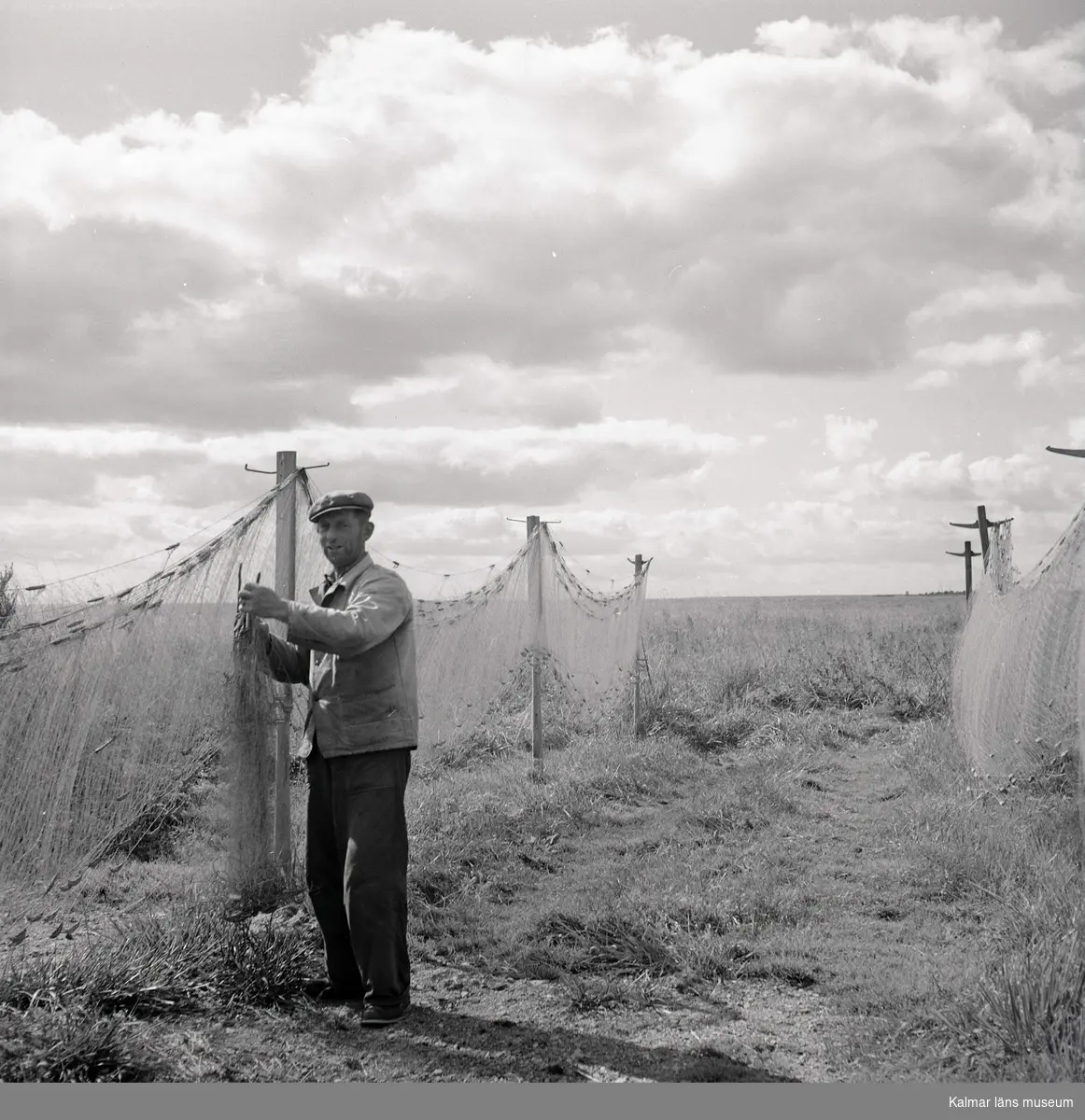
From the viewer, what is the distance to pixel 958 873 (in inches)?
220

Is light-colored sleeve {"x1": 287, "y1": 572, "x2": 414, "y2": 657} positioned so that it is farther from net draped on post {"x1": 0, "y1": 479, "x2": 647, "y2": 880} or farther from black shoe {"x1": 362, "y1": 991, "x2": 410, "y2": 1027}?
black shoe {"x1": 362, "y1": 991, "x2": 410, "y2": 1027}

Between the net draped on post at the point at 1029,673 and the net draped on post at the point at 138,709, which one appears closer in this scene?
the net draped on post at the point at 138,709

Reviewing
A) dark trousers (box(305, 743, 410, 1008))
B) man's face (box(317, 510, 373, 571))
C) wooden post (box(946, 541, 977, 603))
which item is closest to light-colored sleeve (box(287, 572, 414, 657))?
man's face (box(317, 510, 373, 571))

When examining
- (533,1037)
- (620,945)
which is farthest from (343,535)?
(620,945)

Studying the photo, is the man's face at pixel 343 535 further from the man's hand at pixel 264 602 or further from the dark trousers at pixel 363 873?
the dark trousers at pixel 363 873

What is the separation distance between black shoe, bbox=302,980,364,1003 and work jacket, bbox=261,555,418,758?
0.91 metres

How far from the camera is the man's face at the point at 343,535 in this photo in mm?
4129

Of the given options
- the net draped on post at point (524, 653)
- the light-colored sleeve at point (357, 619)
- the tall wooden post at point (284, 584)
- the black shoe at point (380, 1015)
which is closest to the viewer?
the light-colored sleeve at point (357, 619)

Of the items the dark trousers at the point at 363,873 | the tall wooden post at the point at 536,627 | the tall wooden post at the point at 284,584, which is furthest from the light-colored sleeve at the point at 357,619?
the tall wooden post at the point at 536,627

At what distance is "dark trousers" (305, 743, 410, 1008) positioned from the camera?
3.79 meters

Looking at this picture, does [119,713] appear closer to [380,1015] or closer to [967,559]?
[380,1015]

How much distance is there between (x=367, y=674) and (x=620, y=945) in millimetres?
1764

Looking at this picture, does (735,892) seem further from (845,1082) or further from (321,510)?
(321,510)

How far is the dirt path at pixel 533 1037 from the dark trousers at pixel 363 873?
0.17 metres
